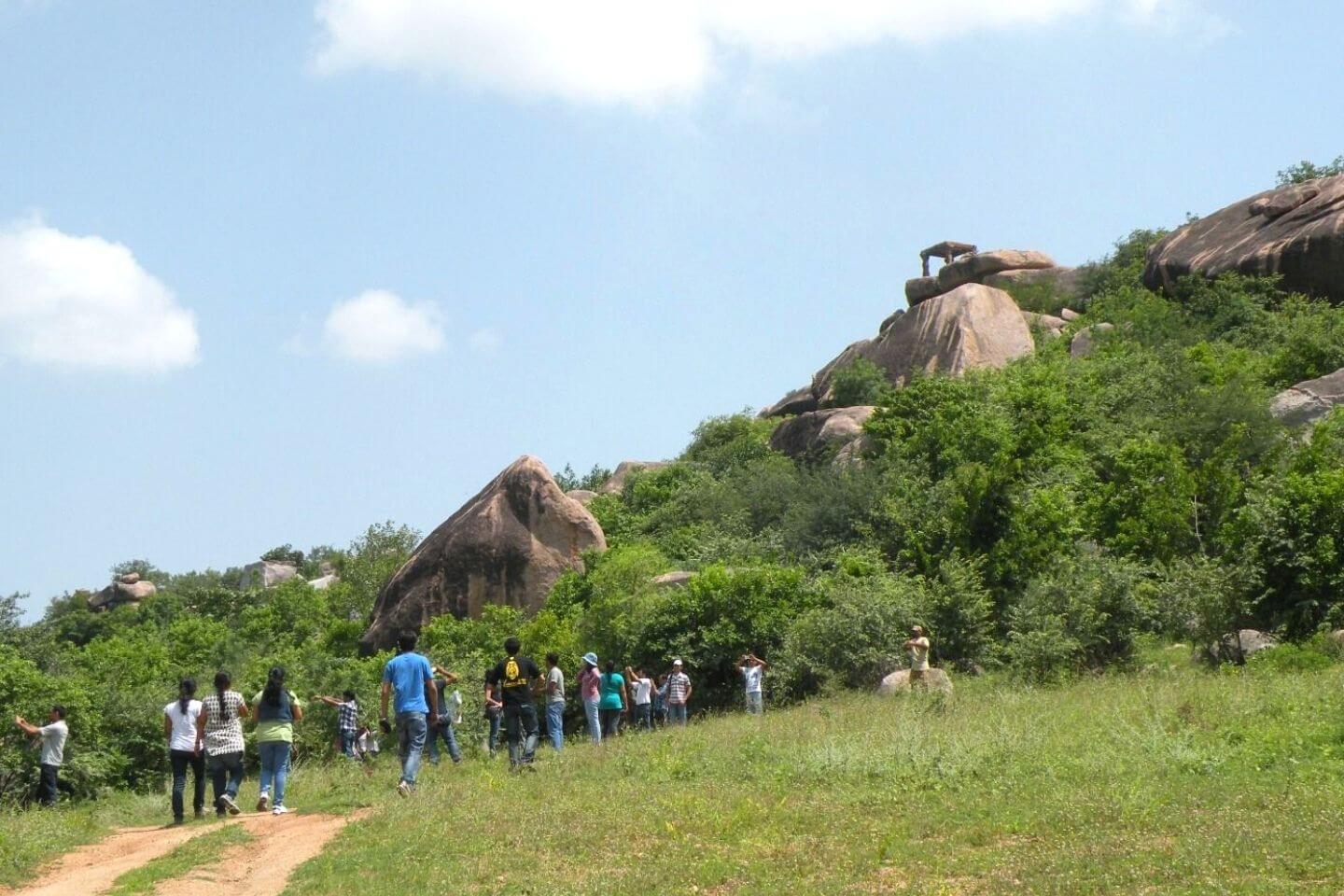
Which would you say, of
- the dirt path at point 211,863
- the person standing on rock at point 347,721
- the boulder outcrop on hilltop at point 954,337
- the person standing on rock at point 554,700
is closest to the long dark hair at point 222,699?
the dirt path at point 211,863

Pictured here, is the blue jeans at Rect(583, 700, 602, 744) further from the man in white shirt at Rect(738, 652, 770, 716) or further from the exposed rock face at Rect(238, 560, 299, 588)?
the exposed rock face at Rect(238, 560, 299, 588)

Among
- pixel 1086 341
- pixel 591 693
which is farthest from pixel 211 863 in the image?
pixel 1086 341

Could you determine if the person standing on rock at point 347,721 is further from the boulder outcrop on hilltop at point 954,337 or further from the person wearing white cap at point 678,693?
→ the boulder outcrop on hilltop at point 954,337

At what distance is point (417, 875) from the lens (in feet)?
30.9

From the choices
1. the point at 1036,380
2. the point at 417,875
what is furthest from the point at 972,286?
the point at 417,875

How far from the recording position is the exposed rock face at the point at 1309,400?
34.2 m

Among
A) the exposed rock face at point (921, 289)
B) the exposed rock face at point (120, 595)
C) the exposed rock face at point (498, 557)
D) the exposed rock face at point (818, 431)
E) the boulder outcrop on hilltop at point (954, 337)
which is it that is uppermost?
the exposed rock face at point (921, 289)

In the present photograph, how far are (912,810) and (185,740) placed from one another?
7.33m

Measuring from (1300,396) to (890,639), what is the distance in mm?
17406

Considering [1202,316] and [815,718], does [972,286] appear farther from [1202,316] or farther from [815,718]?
[815,718]

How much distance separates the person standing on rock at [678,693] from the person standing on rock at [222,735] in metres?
9.79

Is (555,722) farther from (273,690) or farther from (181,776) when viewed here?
(181,776)

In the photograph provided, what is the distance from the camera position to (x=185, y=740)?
45.1ft

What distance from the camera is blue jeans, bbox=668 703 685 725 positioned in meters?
22.6
